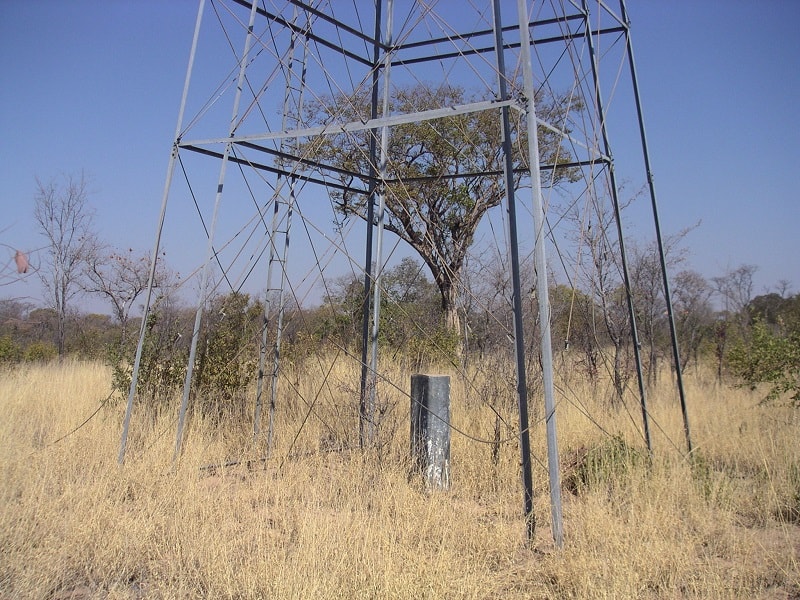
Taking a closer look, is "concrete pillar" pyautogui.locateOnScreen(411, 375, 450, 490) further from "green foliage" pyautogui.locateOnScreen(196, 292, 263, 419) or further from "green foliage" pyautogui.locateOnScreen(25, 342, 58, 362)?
"green foliage" pyautogui.locateOnScreen(25, 342, 58, 362)

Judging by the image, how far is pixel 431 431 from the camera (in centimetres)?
604

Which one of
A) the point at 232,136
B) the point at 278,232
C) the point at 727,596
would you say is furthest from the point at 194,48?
the point at 727,596

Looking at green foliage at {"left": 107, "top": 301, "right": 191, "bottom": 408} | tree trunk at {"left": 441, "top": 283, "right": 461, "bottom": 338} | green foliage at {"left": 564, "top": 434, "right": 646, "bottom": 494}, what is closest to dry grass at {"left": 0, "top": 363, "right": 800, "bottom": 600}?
green foliage at {"left": 564, "top": 434, "right": 646, "bottom": 494}

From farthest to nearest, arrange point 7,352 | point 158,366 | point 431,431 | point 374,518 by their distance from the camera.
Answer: point 7,352 → point 158,366 → point 431,431 → point 374,518

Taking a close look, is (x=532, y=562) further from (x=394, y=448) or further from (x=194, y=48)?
(x=194, y=48)

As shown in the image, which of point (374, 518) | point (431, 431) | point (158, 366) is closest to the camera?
point (374, 518)

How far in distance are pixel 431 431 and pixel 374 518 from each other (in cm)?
149

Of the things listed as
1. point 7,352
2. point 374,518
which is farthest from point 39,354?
point 374,518

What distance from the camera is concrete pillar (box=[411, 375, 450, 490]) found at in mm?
5906

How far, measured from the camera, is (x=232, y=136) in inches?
255

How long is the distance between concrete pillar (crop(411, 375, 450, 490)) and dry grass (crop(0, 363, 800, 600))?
0.19m

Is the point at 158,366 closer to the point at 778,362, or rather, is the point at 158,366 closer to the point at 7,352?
the point at 7,352

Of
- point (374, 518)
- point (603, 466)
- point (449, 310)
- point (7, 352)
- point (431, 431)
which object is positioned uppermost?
point (449, 310)

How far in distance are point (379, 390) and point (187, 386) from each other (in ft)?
7.24
